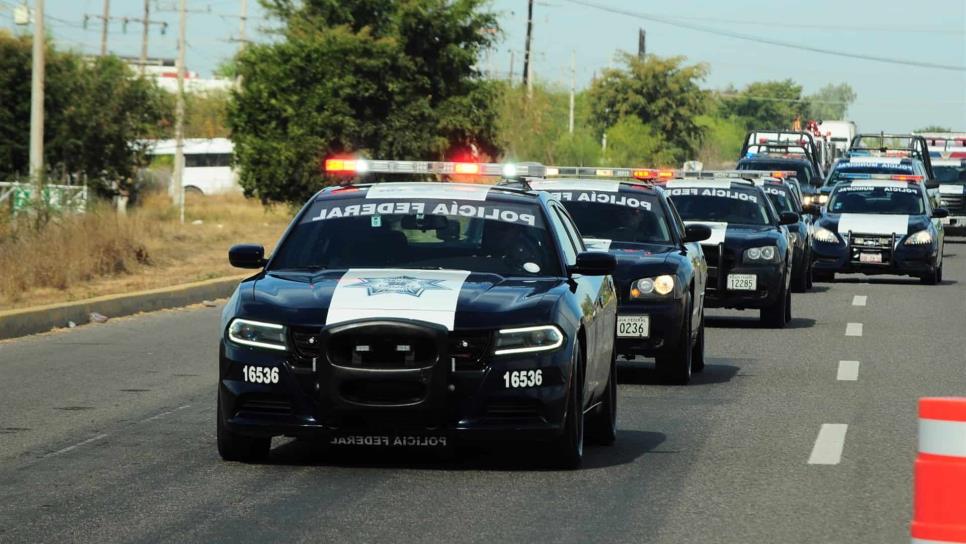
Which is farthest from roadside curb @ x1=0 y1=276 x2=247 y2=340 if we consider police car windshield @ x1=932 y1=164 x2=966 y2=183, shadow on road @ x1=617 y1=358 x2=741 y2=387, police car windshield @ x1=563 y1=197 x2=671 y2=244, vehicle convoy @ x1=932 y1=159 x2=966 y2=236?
police car windshield @ x1=932 y1=164 x2=966 y2=183

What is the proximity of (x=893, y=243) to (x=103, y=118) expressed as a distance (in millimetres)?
25657

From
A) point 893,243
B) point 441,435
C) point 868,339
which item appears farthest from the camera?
point 893,243

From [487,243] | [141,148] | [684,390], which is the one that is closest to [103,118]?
[141,148]

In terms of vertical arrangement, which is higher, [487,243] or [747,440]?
[487,243]

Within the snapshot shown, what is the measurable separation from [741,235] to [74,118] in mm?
30925

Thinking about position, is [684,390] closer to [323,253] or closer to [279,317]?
[323,253]

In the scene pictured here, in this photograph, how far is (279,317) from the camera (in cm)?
906

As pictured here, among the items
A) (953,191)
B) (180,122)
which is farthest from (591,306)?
(180,122)

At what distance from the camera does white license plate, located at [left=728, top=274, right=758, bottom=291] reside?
2008cm

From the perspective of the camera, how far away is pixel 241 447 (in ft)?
31.4

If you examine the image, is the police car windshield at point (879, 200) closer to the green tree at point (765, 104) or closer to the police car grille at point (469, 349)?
the police car grille at point (469, 349)

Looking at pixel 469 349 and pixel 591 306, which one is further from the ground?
pixel 591 306

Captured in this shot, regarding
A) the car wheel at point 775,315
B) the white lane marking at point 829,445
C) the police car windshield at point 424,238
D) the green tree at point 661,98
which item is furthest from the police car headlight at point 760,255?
the green tree at point 661,98

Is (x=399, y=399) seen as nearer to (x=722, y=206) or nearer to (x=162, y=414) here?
(x=162, y=414)
